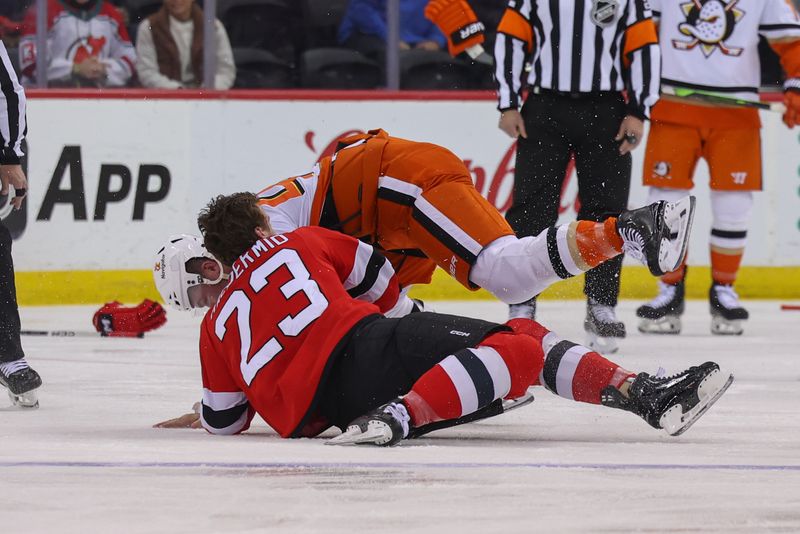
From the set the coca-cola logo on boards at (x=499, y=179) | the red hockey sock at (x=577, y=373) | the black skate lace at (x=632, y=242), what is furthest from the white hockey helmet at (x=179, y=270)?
the coca-cola logo on boards at (x=499, y=179)

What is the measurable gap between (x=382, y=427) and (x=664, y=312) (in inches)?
141

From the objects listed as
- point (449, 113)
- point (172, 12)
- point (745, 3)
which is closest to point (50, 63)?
point (172, 12)

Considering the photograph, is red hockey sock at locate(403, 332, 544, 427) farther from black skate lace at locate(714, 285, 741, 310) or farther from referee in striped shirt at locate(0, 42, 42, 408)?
black skate lace at locate(714, 285, 741, 310)

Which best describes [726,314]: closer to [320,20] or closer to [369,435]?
[320,20]

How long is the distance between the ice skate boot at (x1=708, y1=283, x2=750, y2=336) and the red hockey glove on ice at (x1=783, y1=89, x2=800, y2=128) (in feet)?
2.68

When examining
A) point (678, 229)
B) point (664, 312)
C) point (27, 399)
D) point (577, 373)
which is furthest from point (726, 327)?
point (27, 399)

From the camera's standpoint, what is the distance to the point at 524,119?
599 centimetres

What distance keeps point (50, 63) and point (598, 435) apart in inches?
187

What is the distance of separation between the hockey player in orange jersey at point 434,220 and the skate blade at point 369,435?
826 mm

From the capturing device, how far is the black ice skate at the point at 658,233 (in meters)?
3.74

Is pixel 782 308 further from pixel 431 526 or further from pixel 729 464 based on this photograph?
pixel 431 526

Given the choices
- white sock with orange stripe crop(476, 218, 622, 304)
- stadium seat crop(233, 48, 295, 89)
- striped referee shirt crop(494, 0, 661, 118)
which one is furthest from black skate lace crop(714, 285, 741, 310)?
white sock with orange stripe crop(476, 218, 622, 304)

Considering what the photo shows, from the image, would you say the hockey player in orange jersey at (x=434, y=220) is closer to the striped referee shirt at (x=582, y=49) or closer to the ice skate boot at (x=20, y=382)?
the ice skate boot at (x=20, y=382)

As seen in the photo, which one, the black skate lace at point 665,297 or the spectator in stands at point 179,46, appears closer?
the black skate lace at point 665,297
